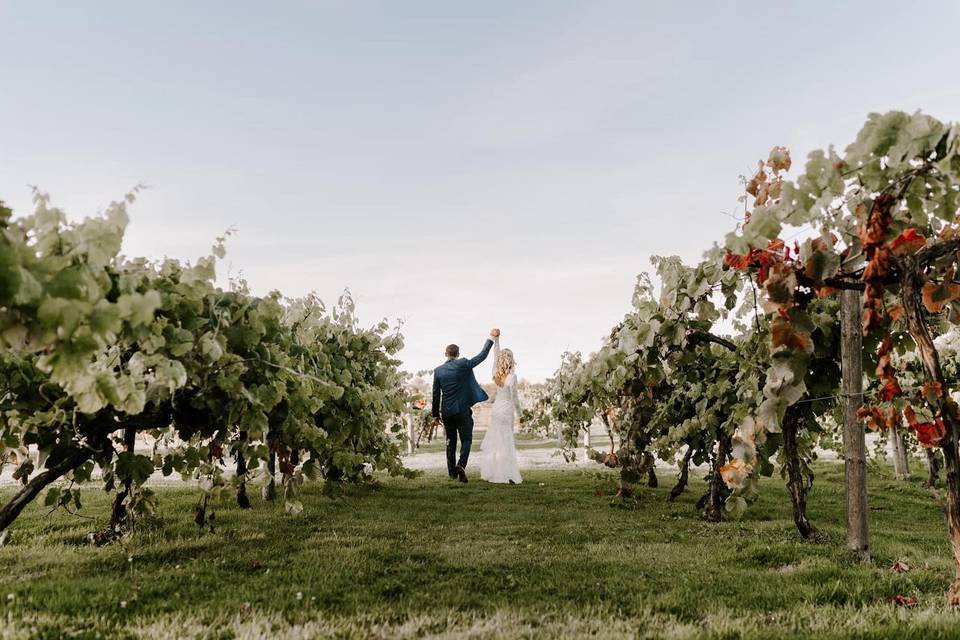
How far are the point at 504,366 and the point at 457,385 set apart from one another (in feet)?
3.46

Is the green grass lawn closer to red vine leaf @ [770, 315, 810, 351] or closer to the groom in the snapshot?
red vine leaf @ [770, 315, 810, 351]

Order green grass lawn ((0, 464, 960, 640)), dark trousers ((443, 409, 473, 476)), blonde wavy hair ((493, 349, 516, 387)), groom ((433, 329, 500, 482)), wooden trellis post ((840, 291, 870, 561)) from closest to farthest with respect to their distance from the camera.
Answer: green grass lawn ((0, 464, 960, 640))
wooden trellis post ((840, 291, 870, 561))
groom ((433, 329, 500, 482))
dark trousers ((443, 409, 473, 476))
blonde wavy hair ((493, 349, 516, 387))

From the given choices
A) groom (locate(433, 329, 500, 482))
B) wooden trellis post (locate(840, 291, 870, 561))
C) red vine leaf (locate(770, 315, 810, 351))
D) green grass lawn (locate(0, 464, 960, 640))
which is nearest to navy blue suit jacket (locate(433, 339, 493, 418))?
groom (locate(433, 329, 500, 482))

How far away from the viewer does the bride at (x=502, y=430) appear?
1208 centimetres

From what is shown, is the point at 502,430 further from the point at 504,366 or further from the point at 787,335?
the point at 787,335

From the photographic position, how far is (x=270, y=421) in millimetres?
4688

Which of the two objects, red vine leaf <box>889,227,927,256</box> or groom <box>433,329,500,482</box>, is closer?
red vine leaf <box>889,227,927,256</box>

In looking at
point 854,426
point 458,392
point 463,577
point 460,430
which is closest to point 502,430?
point 460,430

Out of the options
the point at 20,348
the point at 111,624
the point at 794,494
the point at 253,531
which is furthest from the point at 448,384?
the point at 20,348

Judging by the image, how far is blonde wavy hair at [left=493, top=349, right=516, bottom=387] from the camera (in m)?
12.4

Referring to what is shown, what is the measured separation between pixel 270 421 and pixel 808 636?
11.8 feet

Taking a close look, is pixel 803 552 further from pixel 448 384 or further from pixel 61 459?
pixel 448 384

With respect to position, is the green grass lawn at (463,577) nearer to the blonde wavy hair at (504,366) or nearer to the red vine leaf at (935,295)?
the red vine leaf at (935,295)

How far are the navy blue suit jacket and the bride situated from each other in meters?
0.55
